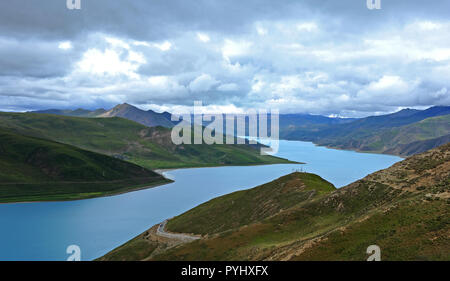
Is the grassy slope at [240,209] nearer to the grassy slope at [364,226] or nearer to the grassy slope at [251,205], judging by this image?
the grassy slope at [251,205]

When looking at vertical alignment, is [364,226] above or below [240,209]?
above

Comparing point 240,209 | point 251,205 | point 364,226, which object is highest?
point 364,226

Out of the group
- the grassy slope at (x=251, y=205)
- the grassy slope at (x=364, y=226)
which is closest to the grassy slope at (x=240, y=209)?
the grassy slope at (x=251, y=205)

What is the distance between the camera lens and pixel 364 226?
2211 inches

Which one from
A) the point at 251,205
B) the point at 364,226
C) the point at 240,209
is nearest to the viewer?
the point at 364,226

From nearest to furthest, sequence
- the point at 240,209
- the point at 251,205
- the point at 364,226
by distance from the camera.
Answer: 1. the point at 364,226
2. the point at 240,209
3. the point at 251,205

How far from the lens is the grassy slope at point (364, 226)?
156 ft

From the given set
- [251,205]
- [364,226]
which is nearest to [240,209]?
[251,205]

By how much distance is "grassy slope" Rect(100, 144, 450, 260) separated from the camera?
156 ft

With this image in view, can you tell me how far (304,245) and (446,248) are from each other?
811 inches

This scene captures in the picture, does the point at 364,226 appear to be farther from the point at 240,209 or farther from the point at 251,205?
the point at 240,209

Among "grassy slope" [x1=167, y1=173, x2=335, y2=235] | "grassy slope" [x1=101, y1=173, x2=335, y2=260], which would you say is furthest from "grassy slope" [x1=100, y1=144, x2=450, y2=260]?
"grassy slope" [x1=167, y1=173, x2=335, y2=235]

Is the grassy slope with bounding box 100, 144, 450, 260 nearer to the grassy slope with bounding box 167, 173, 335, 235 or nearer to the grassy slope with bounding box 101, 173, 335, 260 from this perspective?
the grassy slope with bounding box 101, 173, 335, 260

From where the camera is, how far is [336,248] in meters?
51.6
